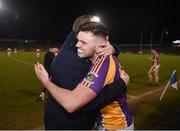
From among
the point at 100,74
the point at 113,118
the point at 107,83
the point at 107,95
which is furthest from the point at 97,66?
the point at 113,118

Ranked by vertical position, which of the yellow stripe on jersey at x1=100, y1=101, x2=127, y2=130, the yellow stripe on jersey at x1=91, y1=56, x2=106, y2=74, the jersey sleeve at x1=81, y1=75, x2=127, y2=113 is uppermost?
the yellow stripe on jersey at x1=91, y1=56, x2=106, y2=74

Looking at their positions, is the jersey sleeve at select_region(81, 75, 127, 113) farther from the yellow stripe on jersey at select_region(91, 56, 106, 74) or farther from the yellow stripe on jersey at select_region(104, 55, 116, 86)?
the yellow stripe on jersey at select_region(91, 56, 106, 74)

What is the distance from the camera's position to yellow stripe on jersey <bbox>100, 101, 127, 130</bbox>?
3.45 m

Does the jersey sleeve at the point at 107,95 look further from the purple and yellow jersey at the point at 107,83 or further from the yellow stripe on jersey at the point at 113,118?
the yellow stripe on jersey at the point at 113,118

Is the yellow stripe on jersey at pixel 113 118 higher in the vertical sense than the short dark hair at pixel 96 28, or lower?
lower

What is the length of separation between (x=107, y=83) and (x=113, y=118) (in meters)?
0.49

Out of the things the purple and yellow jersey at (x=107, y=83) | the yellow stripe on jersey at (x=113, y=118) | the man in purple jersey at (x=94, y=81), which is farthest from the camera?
the yellow stripe on jersey at (x=113, y=118)

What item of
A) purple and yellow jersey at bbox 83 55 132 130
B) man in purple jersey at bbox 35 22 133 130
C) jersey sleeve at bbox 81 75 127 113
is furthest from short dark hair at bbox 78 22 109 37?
jersey sleeve at bbox 81 75 127 113

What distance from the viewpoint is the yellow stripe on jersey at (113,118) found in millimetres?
3447

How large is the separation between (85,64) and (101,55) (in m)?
0.18

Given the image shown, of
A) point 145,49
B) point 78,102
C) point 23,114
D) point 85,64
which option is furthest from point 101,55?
point 145,49

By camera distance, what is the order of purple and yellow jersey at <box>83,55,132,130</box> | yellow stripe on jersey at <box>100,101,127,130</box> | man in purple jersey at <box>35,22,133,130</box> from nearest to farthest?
man in purple jersey at <box>35,22,133,130</box>
purple and yellow jersey at <box>83,55,132,130</box>
yellow stripe on jersey at <box>100,101,127,130</box>

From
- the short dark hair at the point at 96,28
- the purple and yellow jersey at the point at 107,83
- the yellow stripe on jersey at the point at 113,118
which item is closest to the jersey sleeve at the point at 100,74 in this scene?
the purple and yellow jersey at the point at 107,83

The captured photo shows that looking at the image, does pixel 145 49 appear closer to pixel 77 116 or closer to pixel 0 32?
pixel 0 32
